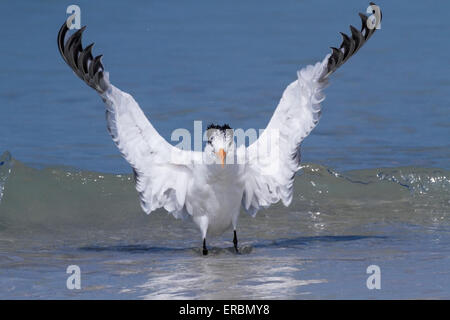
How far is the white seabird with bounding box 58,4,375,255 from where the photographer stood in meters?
9.90

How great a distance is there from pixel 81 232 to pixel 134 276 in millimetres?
2942

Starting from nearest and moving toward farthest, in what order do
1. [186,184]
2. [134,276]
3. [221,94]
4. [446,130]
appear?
1. [134,276]
2. [186,184]
3. [446,130]
4. [221,94]

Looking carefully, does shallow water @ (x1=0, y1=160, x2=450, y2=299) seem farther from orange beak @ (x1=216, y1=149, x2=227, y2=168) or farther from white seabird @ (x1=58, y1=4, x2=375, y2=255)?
orange beak @ (x1=216, y1=149, x2=227, y2=168)

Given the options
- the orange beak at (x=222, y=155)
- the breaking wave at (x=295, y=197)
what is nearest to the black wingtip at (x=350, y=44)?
the orange beak at (x=222, y=155)

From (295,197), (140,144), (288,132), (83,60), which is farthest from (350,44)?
(295,197)

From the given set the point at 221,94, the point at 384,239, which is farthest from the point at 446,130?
the point at 384,239

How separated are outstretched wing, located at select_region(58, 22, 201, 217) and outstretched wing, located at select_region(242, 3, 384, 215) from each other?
67 centimetres

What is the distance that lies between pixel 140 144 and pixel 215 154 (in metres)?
0.77

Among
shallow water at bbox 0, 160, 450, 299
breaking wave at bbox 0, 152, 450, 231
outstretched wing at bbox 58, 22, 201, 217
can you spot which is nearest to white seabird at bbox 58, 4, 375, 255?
outstretched wing at bbox 58, 22, 201, 217

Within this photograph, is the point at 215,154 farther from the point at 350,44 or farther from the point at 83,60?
the point at 350,44

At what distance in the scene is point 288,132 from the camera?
33.5ft

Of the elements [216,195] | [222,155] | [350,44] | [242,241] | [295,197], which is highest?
[350,44]

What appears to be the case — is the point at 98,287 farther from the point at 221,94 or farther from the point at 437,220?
the point at 221,94

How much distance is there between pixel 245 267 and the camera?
938cm
